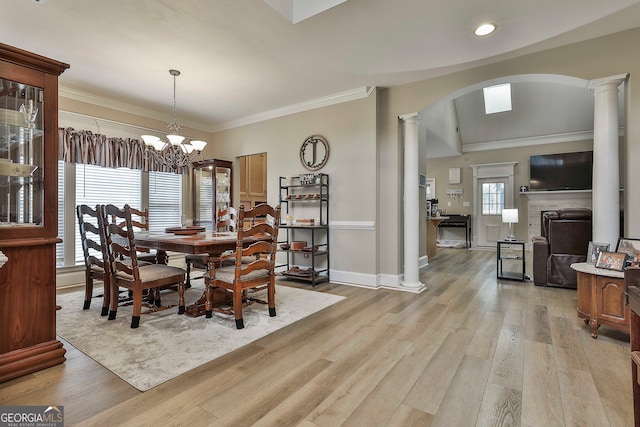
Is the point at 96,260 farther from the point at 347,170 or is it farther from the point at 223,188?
the point at 347,170

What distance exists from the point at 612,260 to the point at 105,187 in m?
6.13

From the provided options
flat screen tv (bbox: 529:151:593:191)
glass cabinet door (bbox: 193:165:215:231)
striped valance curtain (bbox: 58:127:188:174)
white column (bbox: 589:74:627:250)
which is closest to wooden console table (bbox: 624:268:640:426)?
white column (bbox: 589:74:627:250)

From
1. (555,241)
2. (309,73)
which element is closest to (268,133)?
(309,73)

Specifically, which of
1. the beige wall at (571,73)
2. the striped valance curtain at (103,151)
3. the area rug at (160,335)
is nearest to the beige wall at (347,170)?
the beige wall at (571,73)

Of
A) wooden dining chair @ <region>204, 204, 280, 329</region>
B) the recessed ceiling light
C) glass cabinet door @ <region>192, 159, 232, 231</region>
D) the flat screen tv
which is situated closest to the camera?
wooden dining chair @ <region>204, 204, 280, 329</region>

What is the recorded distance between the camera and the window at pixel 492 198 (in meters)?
8.52

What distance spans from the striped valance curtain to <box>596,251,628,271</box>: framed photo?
5.73 metres

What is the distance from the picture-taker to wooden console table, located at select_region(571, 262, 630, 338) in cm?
240

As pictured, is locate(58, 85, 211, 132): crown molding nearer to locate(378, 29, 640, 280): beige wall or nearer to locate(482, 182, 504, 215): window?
locate(378, 29, 640, 280): beige wall

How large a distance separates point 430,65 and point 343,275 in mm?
2921

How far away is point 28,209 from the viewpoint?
2068 millimetres

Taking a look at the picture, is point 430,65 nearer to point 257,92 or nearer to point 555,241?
point 257,92

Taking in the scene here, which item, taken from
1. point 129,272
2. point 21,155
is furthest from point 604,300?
point 21,155

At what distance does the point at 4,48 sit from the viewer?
1.89 m
